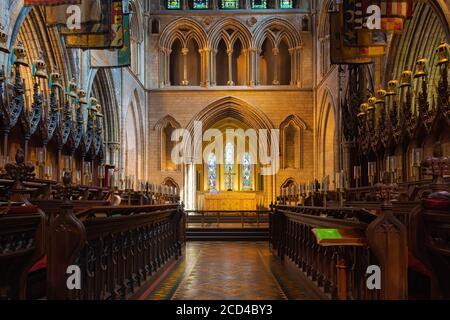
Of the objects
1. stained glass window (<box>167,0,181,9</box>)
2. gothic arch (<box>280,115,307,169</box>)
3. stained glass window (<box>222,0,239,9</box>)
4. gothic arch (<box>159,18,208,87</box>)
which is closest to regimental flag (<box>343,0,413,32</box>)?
gothic arch (<box>280,115,307,169</box>)

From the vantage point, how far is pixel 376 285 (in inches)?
146

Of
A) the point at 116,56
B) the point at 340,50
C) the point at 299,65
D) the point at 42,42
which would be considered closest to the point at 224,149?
the point at 299,65

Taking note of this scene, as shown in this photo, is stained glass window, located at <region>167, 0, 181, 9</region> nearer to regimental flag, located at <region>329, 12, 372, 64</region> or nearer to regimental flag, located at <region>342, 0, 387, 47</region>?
regimental flag, located at <region>329, 12, 372, 64</region>

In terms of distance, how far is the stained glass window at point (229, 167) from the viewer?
2712 centimetres

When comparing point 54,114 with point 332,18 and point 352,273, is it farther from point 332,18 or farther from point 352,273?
point 352,273

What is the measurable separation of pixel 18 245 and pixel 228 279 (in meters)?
4.90

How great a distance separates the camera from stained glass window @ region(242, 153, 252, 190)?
27094mm

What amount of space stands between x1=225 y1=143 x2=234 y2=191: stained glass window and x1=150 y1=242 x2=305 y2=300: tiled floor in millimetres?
14558

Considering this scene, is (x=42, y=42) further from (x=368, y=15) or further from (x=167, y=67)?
(x=167, y=67)

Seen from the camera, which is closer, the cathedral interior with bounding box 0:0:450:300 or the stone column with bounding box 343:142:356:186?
the cathedral interior with bounding box 0:0:450:300

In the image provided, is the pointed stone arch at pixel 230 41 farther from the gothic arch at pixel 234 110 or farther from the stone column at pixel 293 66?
the stone column at pixel 293 66

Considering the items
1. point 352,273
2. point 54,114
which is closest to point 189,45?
point 54,114

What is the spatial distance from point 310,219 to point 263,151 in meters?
18.5

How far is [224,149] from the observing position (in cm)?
2836
